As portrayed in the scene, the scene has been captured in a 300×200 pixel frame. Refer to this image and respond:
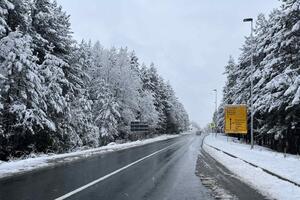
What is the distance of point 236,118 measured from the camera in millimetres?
44156

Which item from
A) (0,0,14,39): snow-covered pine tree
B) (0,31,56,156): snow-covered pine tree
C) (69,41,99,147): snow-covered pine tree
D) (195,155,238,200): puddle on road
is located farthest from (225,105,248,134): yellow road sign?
(195,155,238,200): puddle on road

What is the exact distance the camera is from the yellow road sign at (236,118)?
144 ft

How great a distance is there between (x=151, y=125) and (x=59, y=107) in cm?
4745

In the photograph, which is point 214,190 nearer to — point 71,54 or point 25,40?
point 25,40

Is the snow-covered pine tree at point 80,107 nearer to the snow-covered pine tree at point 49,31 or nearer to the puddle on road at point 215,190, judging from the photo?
the snow-covered pine tree at point 49,31

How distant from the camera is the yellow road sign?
44000 millimetres

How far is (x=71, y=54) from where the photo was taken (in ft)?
127

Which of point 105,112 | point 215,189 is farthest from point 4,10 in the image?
point 105,112

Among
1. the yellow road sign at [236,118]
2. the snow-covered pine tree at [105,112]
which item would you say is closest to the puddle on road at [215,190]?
the yellow road sign at [236,118]

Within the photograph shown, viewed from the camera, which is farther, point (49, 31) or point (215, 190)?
point (49, 31)

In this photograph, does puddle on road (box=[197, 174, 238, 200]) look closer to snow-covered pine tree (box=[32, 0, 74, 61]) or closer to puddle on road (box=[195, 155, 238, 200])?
puddle on road (box=[195, 155, 238, 200])

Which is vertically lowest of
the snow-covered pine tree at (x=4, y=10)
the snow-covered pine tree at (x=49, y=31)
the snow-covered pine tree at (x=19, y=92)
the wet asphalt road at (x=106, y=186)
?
the wet asphalt road at (x=106, y=186)

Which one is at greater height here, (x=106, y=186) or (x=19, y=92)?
(x=19, y=92)

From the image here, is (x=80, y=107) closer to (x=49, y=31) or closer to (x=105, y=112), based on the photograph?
(x=49, y=31)
